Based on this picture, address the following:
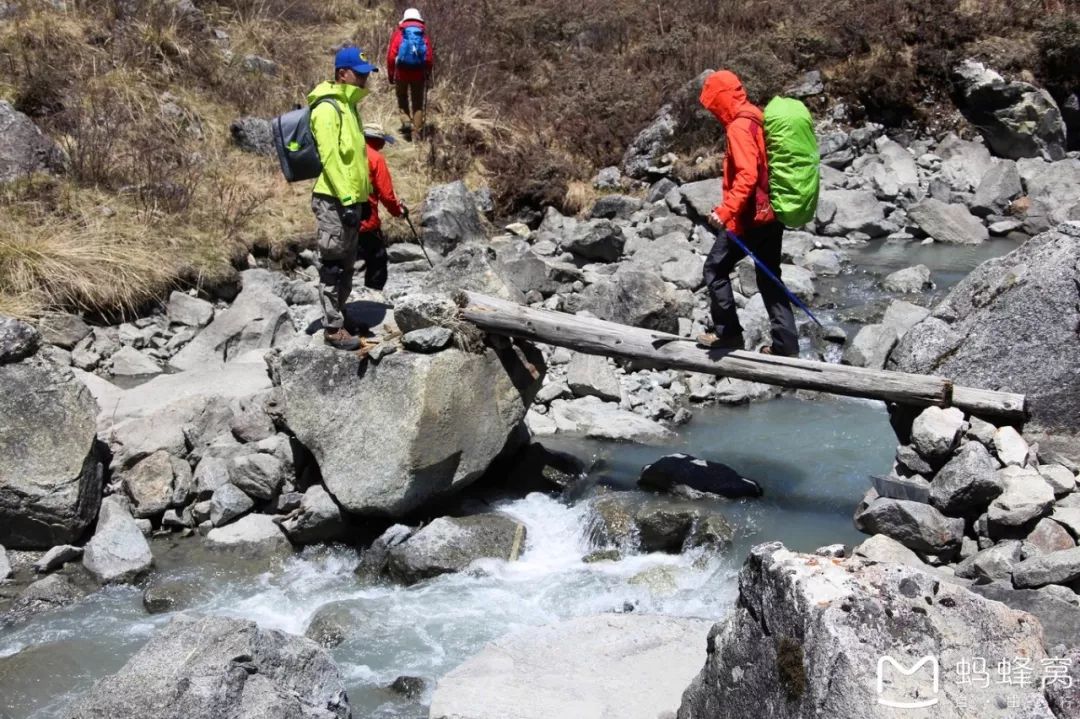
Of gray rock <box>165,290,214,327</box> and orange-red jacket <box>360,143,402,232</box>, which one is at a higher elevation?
orange-red jacket <box>360,143,402,232</box>

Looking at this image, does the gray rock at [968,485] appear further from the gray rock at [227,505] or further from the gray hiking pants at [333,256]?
the gray rock at [227,505]

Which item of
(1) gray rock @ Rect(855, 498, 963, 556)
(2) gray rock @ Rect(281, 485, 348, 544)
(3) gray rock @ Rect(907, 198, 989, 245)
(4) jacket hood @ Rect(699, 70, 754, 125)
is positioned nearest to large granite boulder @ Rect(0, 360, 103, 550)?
(2) gray rock @ Rect(281, 485, 348, 544)

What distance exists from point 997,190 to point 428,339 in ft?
38.9

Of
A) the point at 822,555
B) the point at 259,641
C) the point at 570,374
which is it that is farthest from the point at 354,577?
the point at 822,555

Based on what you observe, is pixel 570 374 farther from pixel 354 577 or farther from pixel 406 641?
pixel 406 641

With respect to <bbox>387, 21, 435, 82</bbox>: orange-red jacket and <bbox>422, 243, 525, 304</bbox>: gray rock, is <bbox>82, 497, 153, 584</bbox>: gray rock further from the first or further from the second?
<bbox>387, 21, 435, 82</bbox>: orange-red jacket

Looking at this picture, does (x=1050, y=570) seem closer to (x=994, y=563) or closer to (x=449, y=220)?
(x=994, y=563)

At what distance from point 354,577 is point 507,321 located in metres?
2.23

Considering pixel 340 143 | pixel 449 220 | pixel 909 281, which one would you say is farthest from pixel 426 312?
pixel 909 281

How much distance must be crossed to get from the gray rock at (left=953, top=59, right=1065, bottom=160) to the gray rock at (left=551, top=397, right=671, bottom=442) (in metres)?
11.3

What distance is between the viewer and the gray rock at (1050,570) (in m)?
5.55

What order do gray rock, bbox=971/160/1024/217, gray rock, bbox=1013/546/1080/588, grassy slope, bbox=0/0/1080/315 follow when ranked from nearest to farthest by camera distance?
gray rock, bbox=1013/546/1080/588 → grassy slope, bbox=0/0/1080/315 → gray rock, bbox=971/160/1024/217

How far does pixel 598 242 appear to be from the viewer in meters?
13.5

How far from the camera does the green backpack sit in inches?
279
